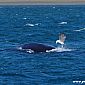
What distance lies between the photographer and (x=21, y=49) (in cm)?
4669

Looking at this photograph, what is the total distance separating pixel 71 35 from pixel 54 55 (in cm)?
2029

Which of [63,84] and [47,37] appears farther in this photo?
[47,37]

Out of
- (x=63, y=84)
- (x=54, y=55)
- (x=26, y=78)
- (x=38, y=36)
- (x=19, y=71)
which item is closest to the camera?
(x=63, y=84)

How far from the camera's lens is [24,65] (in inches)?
1570

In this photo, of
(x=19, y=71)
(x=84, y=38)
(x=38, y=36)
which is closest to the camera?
(x=19, y=71)

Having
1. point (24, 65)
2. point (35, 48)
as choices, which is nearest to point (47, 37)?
point (35, 48)

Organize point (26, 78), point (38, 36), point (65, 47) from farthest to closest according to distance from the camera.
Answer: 1. point (38, 36)
2. point (65, 47)
3. point (26, 78)

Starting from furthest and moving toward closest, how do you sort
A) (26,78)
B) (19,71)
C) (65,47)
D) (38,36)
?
1. (38,36)
2. (65,47)
3. (19,71)
4. (26,78)

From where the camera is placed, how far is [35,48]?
149 ft

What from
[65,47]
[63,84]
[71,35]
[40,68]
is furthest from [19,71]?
[71,35]

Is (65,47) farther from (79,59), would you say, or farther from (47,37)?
(47,37)

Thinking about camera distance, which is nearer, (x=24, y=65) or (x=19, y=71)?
(x=19, y=71)

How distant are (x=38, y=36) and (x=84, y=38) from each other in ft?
20.6

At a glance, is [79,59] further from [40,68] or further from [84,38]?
[84,38]
